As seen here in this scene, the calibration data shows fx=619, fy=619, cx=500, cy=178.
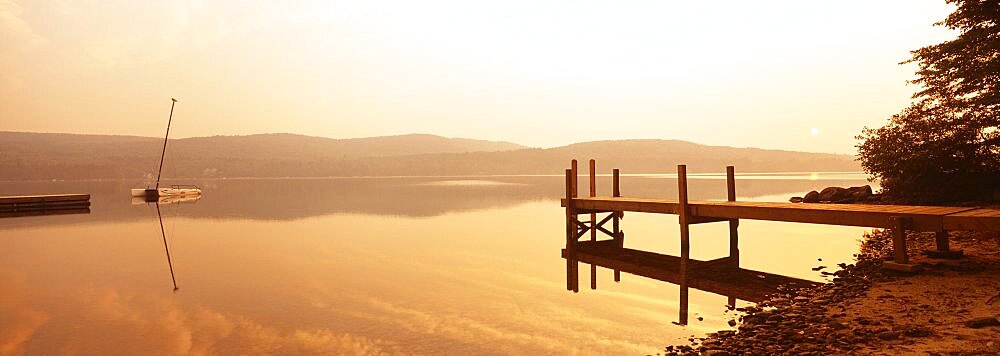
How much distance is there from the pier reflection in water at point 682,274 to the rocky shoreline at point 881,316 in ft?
3.17

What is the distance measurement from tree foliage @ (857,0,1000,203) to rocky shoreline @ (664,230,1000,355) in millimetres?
7641

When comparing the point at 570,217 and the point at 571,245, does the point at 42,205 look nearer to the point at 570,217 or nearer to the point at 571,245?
the point at 570,217

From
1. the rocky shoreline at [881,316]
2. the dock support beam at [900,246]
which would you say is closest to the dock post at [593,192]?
the rocky shoreline at [881,316]

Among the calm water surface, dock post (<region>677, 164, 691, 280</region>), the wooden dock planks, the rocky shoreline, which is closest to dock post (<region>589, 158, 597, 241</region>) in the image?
the calm water surface

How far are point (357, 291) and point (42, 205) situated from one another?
48.2 metres

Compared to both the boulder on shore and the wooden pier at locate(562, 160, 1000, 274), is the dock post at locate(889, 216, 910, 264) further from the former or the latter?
the boulder on shore

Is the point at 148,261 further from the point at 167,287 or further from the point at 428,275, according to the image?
the point at 428,275

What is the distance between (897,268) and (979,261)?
73.5 inches

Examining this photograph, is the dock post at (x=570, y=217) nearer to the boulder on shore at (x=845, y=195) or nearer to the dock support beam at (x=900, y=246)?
the dock support beam at (x=900, y=246)

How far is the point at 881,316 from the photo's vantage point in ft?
29.4

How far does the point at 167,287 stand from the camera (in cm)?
1672

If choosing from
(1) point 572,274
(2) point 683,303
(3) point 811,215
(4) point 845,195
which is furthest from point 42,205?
(4) point 845,195

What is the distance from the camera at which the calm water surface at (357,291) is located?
10.9m

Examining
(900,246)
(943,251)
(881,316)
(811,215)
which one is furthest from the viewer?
(811,215)
